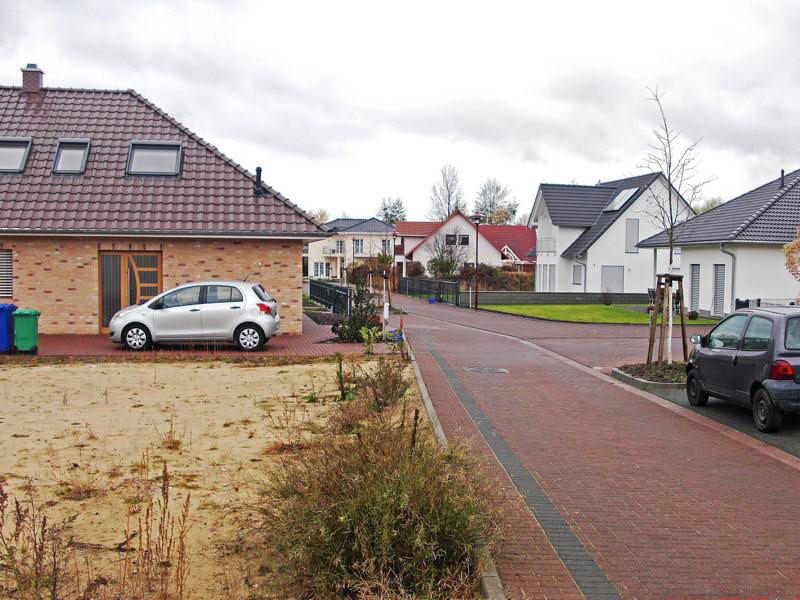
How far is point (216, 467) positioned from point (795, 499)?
5.57 meters

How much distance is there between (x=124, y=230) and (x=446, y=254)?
4716 cm

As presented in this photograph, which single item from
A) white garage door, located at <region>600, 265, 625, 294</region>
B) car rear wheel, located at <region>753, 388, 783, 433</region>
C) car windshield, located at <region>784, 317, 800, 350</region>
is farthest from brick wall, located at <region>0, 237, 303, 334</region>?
white garage door, located at <region>600, 265, 625, 294</region>

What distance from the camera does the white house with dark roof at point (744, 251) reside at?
3228 cm

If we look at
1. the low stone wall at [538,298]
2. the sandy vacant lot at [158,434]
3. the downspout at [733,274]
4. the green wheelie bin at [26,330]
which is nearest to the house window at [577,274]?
the low stone wall at [538,298]

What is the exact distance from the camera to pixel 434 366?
1709 cm

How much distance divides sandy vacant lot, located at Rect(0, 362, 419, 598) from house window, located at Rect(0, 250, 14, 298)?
6.17 m

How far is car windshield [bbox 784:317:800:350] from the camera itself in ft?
33.9

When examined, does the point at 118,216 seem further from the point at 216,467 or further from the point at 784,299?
the point at 784,299

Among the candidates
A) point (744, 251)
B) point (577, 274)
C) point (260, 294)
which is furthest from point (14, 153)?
point (577, 274)

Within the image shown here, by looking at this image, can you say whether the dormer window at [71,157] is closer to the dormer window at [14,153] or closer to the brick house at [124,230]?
the brick house at [124,230]

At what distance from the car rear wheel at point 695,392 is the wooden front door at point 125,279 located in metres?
14.2

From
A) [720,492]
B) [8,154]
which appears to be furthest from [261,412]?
[8,154]

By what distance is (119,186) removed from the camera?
898 inches

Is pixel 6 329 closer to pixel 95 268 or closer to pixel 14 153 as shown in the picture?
pixel 95 268
